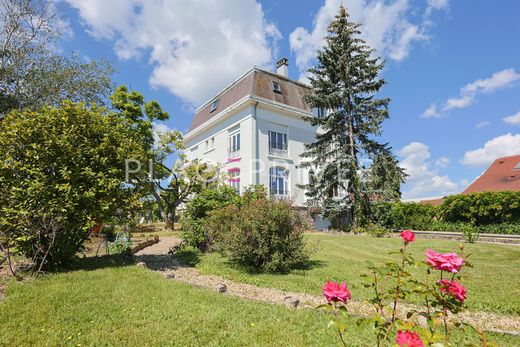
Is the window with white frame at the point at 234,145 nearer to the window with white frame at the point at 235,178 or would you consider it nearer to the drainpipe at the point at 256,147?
the window with white frame at the point at 235,178

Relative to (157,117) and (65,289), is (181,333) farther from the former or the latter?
(157,117)

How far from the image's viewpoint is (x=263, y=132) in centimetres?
2314

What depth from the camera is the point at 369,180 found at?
1922cm

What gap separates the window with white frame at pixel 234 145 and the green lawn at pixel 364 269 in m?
14.2

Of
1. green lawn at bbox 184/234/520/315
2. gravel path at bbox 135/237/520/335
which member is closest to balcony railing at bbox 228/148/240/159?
green lawn at bbox 184/234/520/315

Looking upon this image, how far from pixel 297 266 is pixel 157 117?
18498mm

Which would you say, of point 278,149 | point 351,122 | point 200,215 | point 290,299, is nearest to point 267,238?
point 290,299

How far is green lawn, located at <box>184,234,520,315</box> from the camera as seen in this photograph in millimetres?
5703

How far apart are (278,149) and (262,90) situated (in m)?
4.91

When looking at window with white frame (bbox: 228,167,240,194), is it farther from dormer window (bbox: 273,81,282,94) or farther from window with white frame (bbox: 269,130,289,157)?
dormer window (bbox: 273,81,282,94)

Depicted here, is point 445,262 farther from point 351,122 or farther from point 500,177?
point 500,177

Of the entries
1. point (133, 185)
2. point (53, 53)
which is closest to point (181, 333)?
point (133, 185)

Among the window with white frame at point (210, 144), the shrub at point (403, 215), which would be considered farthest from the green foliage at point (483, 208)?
the window with white frame at point (210, 144)

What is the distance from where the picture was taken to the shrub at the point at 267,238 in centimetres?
768
